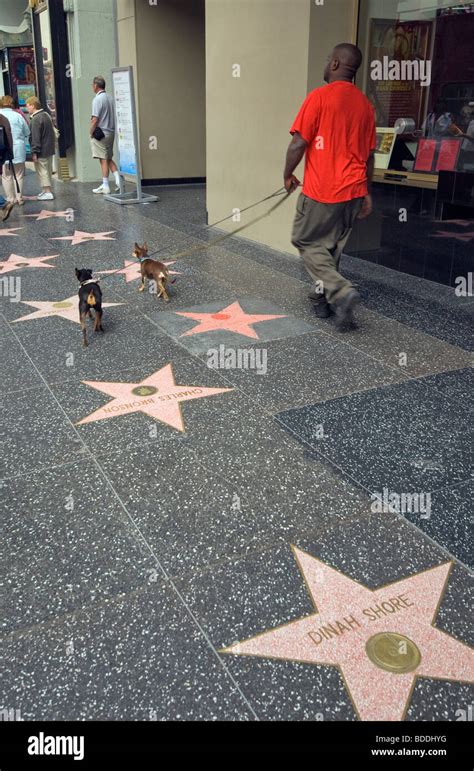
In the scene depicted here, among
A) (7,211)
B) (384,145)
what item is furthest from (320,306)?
(7,211)

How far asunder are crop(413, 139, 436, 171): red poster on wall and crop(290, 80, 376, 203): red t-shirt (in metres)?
1.86

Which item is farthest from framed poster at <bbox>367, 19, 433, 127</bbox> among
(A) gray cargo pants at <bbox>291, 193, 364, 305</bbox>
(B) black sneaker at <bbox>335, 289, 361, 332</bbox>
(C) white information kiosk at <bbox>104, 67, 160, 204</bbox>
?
(C) white information kiosk at <bbox>104, 67, 160, 204</bbox>

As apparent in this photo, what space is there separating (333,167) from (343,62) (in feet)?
2.57

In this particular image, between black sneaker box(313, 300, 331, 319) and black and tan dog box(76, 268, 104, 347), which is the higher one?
black and tan dog box(76, 268, 104, 347)

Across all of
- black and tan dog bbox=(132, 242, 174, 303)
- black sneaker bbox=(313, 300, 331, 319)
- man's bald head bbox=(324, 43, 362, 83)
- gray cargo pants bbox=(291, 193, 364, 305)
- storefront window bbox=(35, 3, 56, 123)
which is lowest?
black sneaker bbox=(313, 300, 331, 319)

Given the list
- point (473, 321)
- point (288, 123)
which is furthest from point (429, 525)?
point (288, 123)

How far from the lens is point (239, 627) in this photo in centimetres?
235

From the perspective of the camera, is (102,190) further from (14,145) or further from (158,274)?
(158,274)

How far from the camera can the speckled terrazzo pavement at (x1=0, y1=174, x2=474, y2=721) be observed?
84.6 inches

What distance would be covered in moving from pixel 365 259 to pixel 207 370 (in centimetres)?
376

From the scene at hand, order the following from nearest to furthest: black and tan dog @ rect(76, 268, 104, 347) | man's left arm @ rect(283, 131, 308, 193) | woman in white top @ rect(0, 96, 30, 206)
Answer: black and tan dog @ rect(76, 268, 104, 347)
man's left arm @ rect(283, 131, 308, 193)
woman in white top @ rect(0, 96, 30, 206)

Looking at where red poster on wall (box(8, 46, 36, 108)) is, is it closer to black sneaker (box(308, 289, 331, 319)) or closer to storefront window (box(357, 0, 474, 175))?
storefront window (box(357, 0, 474, 175))

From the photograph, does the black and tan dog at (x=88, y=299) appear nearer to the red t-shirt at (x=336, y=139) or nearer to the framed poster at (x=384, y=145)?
the red t-shirt at (x=336, y=139)
